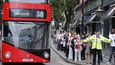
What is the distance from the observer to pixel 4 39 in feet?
72.9

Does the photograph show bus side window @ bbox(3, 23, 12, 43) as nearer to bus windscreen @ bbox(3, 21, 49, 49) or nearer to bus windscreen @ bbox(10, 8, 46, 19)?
bus windscreen @ bbox(3, 21, 49, 49)

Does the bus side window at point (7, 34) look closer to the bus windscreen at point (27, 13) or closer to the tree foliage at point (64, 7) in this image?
the bus windscreen at point (27, 13)

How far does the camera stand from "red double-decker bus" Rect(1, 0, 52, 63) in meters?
22.2

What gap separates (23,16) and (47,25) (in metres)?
1.29

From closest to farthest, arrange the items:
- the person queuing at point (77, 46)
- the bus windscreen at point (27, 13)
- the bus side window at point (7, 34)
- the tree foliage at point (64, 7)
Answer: the bus side window at point (7, 34) → the bus windscreen at point (27, 13) → the person queuing at point (77, 46) → the tree foliage at point (64, 7)

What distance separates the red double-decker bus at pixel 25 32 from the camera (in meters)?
22.2

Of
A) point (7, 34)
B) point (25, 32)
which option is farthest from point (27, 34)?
point (7, 34)

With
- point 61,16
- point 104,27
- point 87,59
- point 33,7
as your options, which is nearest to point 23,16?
point 33,7

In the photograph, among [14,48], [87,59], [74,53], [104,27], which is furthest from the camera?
[104,27]

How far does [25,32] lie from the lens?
22.5m

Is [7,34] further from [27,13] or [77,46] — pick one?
[77,46]

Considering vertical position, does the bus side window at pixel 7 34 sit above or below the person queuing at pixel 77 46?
above

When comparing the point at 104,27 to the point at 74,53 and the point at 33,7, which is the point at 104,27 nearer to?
the point at 74,53

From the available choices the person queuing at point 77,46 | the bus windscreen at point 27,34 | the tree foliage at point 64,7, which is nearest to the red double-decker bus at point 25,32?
the bus windscreen at point 27,34
